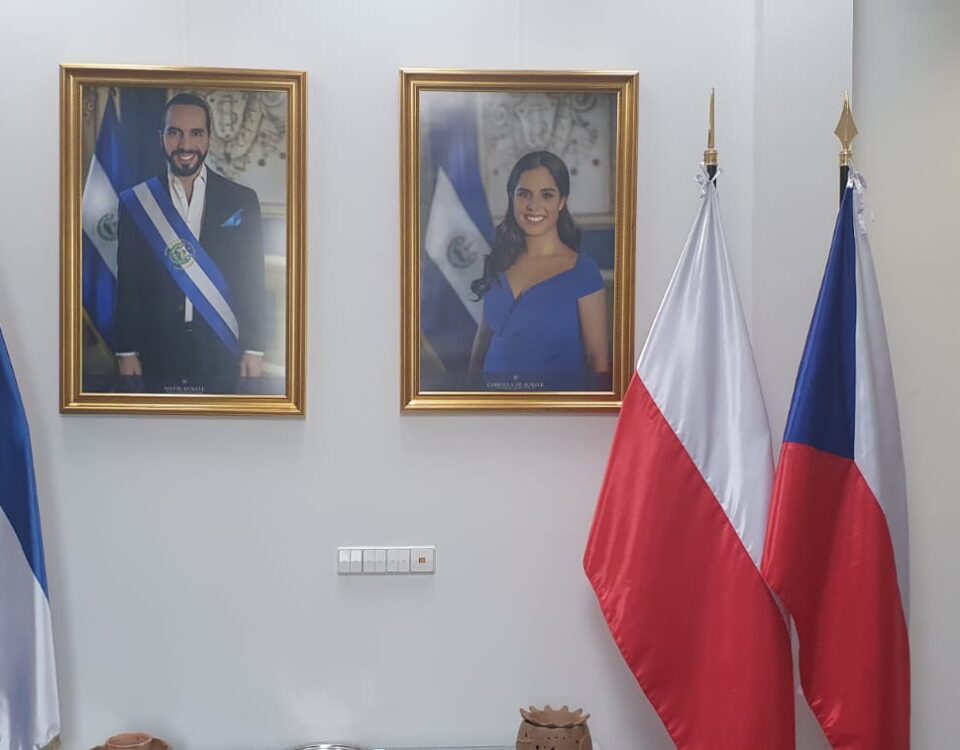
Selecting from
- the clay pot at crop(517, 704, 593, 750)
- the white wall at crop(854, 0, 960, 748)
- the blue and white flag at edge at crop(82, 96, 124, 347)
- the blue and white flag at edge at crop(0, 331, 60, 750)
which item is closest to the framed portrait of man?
the blue and white flag at edge at crop(82, 96, 124, 347)

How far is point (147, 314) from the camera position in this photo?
2264 millimetres

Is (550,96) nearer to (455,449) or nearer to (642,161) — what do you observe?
(642,161)

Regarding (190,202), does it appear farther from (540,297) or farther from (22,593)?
(22,593)

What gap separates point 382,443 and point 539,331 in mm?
491

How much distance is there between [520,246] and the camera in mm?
2293

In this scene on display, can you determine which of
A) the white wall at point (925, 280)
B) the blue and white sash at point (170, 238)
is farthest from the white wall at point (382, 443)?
the blue and white sash at point (170, 238)

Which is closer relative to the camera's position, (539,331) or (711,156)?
(711,156)

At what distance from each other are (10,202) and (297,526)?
1079mm

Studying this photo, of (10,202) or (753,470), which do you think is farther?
(10,202)

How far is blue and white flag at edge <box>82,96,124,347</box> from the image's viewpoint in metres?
2.25

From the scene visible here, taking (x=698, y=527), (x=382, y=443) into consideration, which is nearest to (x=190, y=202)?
(x=382, y=443)

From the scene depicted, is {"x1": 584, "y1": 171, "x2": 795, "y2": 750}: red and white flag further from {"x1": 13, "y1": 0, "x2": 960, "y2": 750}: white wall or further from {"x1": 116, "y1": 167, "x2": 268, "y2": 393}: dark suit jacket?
{"x1": 116, "y1": 167, "x2": 268, "y2": 393}: dark suit jacket

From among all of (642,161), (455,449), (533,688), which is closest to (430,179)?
(642,161)

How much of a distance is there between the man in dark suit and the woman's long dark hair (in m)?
0.57
